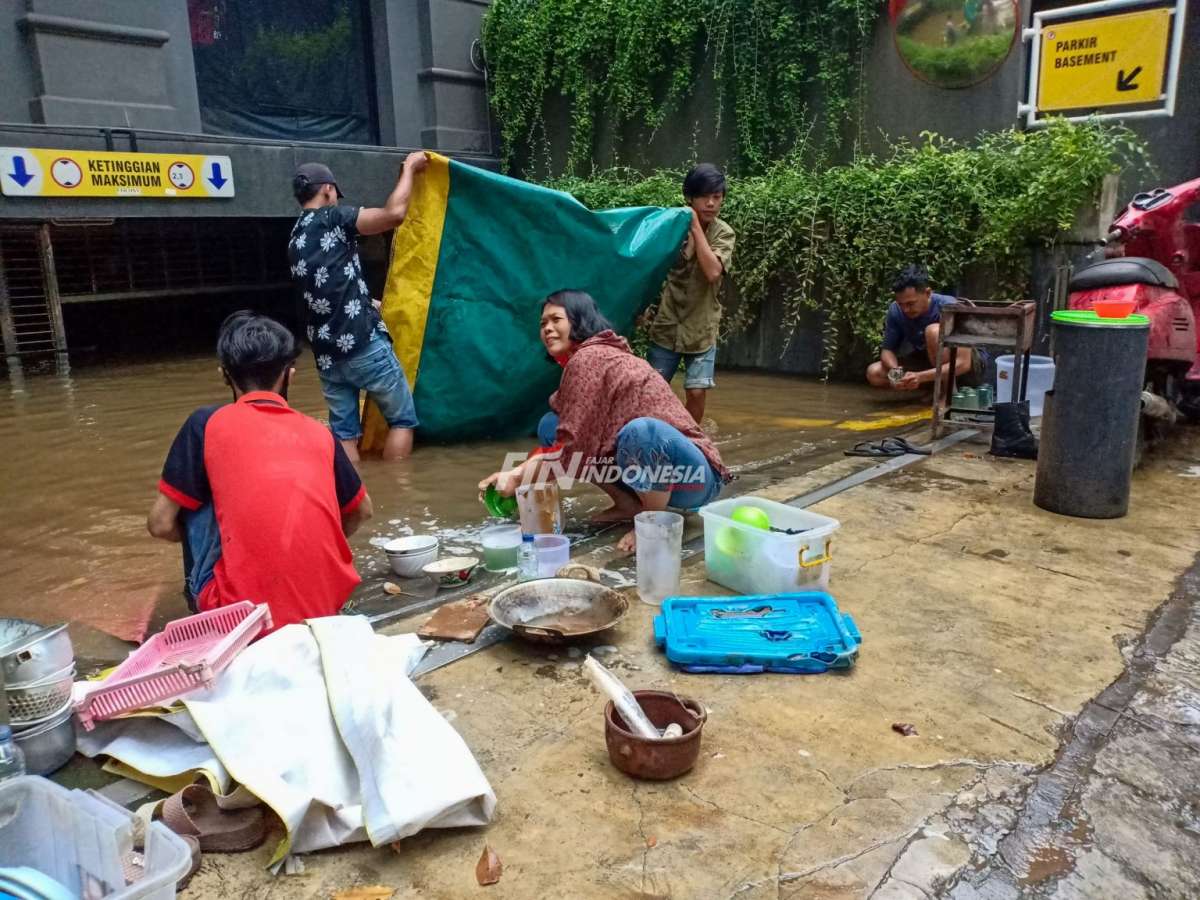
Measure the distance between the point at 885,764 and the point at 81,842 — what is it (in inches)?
67.9

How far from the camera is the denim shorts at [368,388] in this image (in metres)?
4.68

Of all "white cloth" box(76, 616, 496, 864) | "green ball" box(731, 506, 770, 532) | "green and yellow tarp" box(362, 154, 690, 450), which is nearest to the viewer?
"white cloth" box(76, 616, 496, 864)

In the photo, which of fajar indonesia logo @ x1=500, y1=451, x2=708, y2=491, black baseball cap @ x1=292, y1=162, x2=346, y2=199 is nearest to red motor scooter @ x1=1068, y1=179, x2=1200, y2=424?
fajar indonesia logo @ x1=500, y1=451, x2=708, y2=491

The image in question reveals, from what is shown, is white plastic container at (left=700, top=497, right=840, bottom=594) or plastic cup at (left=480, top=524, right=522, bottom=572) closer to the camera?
white plastic container at (left=700, top=497, right=840, bottom=594)

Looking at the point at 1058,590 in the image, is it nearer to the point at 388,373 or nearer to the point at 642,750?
the point at 642,750

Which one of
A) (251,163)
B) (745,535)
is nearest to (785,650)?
(745,535)

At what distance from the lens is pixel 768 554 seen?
294 centimetres

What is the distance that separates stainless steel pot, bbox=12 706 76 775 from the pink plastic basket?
45 mm

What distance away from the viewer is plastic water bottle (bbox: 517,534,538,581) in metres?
3.22

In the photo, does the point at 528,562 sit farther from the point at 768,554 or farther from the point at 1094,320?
the point at 1094,320

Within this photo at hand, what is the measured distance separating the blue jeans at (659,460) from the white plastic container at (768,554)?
348 mm

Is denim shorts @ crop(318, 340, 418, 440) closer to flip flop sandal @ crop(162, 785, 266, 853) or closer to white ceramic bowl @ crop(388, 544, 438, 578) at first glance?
white ceramic bowl @ crop(388, 544, 438, 578)

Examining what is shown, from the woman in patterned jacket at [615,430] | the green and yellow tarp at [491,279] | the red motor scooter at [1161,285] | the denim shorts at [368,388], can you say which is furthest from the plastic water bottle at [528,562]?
the red motor scooter at [1161,285]

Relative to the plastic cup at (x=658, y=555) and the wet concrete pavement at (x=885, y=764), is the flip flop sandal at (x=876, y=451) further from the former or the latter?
the plastic cup at (x=658, y=555)
